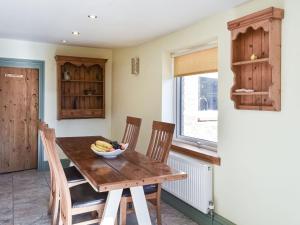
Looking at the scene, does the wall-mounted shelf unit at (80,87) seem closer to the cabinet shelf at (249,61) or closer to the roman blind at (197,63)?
the roman blind at (197,63)

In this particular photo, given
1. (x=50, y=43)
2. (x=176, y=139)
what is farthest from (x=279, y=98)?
(x=50, y=43)

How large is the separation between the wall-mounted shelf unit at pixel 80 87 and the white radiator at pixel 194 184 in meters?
2.33

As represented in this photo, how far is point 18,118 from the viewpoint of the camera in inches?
189

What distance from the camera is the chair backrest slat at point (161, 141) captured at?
281 cm

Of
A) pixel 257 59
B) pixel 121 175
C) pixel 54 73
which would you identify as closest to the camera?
pixel 121 175

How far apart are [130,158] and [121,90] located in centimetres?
Answer: 265

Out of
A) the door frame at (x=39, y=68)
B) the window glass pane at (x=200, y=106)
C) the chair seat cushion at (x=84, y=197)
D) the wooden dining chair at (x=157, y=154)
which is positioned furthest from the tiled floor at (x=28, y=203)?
the window glass pane at (x=200, y=106)

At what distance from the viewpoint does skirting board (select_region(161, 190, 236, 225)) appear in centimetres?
285

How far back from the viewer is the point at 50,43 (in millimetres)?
4887

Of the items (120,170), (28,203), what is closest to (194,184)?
(120,170)

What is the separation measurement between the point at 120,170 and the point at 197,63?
1.77 m

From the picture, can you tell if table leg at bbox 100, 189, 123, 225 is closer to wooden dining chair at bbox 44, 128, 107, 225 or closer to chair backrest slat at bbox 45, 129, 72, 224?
wooden dining chair at bbox 44, 128, 107, 225

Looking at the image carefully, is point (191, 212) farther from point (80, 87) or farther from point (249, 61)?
point (80, 87)

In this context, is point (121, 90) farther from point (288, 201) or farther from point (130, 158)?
point (288, 201)
